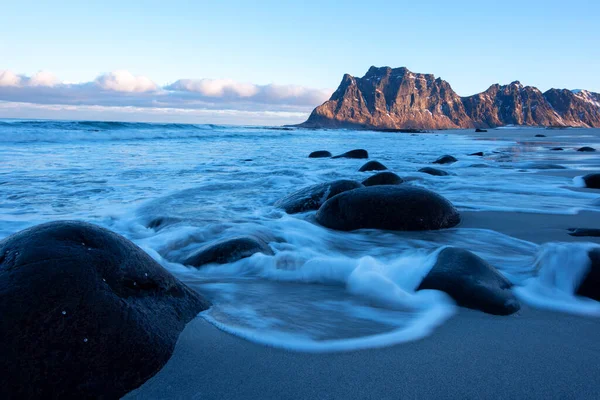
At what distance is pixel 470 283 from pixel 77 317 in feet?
6.37

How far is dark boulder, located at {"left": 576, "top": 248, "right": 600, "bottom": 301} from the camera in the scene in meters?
2.39

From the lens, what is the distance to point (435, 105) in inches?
5453

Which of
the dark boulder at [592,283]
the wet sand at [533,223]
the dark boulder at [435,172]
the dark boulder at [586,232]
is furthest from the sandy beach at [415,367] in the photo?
the dark boulder at [435,172]

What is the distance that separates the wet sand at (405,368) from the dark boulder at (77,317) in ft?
0.36

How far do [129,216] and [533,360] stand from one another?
14.8 ft

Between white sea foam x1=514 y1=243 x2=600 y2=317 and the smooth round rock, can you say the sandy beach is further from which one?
the smooth round rock

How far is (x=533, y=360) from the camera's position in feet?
5.69

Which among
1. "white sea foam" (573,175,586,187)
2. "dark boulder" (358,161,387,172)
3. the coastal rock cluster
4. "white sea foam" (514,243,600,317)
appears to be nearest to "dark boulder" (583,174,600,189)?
"white sea foam" (573,175,586,187)

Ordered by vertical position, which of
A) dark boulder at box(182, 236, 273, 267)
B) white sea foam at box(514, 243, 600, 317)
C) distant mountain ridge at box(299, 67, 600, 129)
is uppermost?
distant mountain ridge at box(299, 67, 600, 129)

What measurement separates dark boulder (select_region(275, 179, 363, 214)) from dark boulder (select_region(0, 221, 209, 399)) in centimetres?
352

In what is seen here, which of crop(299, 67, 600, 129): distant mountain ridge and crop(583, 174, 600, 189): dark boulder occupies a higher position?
crop(299, 67, 600, 129): distant mountain ridge

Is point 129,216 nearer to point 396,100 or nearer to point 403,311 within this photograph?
point 403,311

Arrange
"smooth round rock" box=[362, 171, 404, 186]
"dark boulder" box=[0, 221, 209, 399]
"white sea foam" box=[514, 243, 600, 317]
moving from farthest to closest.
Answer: "smooth round rock" box=[362, 171, 404, 186], "white sea foam" box=[514, 243, 600, 317], "dark boulder" box=[0, 221, 209, 399]

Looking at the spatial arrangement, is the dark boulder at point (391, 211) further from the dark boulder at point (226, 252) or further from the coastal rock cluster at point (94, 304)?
the coastal rock cluster at point (94, 304)
